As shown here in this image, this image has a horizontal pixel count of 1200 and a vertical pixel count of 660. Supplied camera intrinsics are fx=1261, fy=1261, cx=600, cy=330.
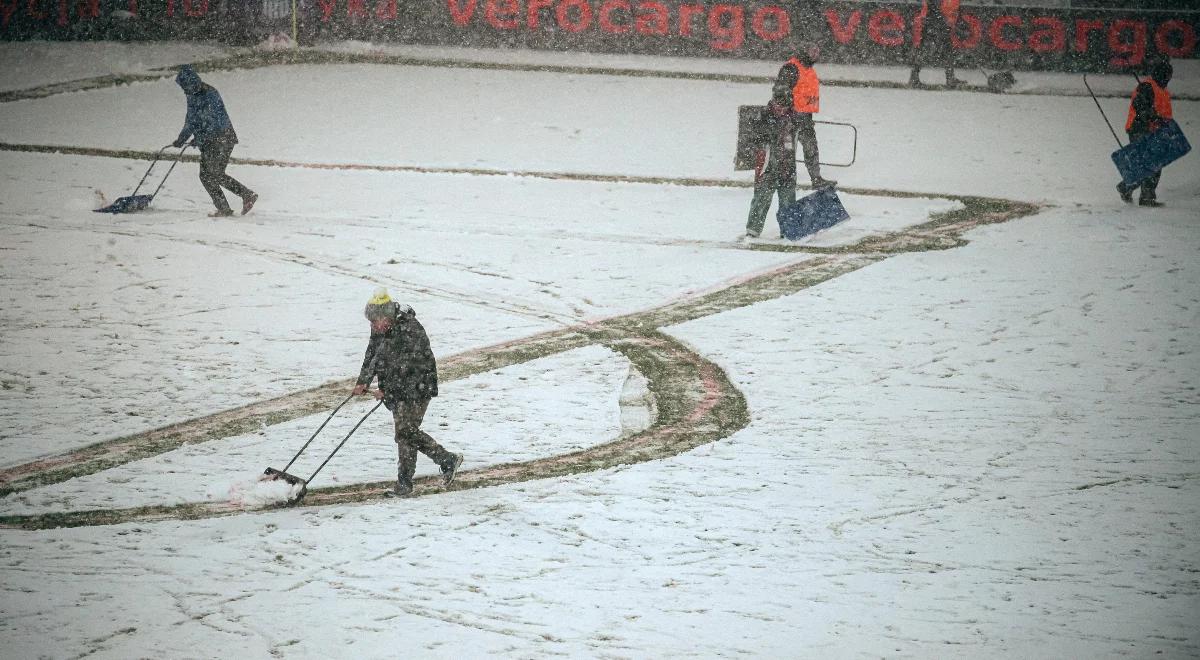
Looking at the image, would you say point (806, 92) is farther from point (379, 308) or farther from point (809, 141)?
point (379, 308)

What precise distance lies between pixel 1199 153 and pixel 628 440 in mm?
13507

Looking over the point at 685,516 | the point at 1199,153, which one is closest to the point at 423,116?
the point at 1199,153

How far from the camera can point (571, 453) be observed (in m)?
8.24

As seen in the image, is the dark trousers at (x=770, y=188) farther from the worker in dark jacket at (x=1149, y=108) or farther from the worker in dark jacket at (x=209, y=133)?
the worker in dark jacket at (x=209, y=133)

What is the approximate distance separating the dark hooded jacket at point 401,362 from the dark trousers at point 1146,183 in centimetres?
1087

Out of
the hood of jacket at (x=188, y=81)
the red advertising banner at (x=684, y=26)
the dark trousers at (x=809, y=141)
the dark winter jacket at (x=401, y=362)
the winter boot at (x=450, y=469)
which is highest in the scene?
the red advertising banner at (x=684, y=26)

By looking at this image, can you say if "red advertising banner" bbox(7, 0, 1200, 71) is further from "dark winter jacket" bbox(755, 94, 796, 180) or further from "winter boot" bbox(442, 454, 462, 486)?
"winter boot" bbox(442, 454, 462, 486)

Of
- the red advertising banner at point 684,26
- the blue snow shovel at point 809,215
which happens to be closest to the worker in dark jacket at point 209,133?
the blue snow shovel at point 809,215

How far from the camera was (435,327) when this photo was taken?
10859 millimetres

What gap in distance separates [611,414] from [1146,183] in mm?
9386

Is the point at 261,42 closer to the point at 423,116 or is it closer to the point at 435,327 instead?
the point at 423,116

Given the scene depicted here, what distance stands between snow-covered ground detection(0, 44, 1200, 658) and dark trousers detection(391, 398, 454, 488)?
0.19 m

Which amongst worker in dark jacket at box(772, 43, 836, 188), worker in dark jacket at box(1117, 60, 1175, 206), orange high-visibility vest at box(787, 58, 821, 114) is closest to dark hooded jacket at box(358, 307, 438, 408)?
worker in dark jacket at box(772, 43, 836, 188)

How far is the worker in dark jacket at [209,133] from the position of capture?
1377 cm
